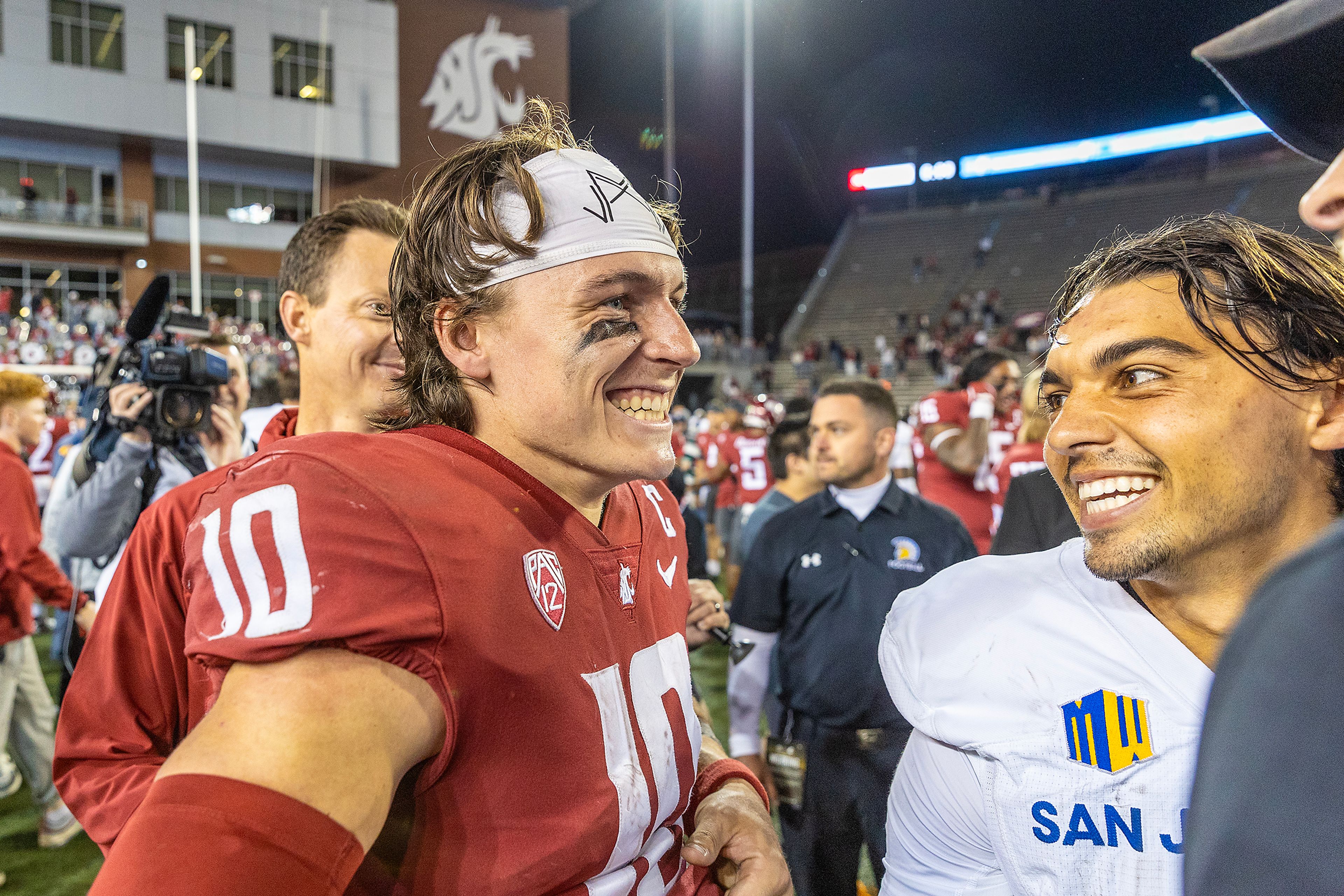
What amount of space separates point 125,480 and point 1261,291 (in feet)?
8.77

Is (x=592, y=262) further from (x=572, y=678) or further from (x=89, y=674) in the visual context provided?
(x=89, y=674)

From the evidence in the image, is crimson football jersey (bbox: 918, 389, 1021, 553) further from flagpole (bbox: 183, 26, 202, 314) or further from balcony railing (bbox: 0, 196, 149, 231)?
balcony railing (bbox: 0, 196, 149, 231)

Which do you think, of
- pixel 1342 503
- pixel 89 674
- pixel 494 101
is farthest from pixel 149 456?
pixel 494 101

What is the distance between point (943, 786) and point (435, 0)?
25.0 metres

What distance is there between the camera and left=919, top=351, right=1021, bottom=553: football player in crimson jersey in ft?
16.0

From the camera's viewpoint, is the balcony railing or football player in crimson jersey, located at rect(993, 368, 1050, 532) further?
the balcony railing

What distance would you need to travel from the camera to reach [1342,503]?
4.10 feet

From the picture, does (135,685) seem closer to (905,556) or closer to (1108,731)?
(1108,731)

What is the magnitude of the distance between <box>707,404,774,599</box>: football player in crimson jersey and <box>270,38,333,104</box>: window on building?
1902cm

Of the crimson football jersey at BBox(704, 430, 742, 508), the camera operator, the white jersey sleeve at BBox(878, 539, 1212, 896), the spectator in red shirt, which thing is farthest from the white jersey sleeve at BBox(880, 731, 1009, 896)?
the crimson football jersey at BBox(704, 430, 742, 508)

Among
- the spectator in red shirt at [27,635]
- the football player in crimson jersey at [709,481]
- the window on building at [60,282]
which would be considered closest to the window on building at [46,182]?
the window on building at [60,282]

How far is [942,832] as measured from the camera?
1.27m

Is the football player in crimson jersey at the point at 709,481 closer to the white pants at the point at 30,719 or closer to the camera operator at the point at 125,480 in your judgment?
the white pants at the point at 30,719

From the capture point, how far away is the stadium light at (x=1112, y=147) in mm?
1515
